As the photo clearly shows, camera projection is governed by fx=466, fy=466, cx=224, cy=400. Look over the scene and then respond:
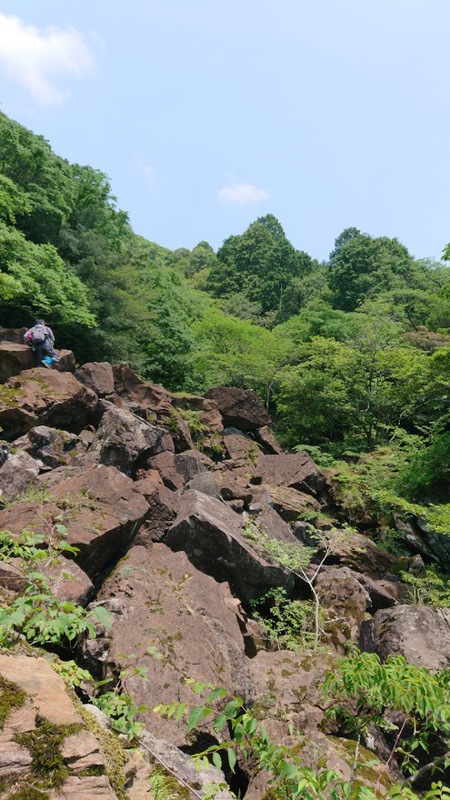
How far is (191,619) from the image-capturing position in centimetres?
645

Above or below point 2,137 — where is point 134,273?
below

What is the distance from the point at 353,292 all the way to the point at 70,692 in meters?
45.5

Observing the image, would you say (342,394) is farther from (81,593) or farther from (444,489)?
(81,593)

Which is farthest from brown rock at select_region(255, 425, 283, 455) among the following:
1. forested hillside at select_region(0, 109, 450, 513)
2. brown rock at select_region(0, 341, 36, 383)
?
brown rock at select_region(0, 341, 36, 383)

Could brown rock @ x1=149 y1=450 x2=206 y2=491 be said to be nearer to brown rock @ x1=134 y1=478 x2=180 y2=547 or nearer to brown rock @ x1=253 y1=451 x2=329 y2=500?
brown rock @ x1=134 y1=478 x2=180 y2=547

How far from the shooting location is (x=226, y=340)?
2769 cm

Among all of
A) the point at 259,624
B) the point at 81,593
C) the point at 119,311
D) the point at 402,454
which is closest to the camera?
the point at 81,593

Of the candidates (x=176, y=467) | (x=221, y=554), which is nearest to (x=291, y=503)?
(x=176, y=467)

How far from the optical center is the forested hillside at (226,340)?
16.9 metres

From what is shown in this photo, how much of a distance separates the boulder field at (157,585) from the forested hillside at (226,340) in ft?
9.00

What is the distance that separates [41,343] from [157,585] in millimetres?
10623

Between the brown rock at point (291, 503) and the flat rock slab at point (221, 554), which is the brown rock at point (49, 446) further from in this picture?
the brown rock at point (291, 503)

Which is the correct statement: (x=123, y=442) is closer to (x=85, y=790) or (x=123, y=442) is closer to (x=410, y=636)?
(x=410, y=636)

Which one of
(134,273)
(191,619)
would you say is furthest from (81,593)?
(134,273)
